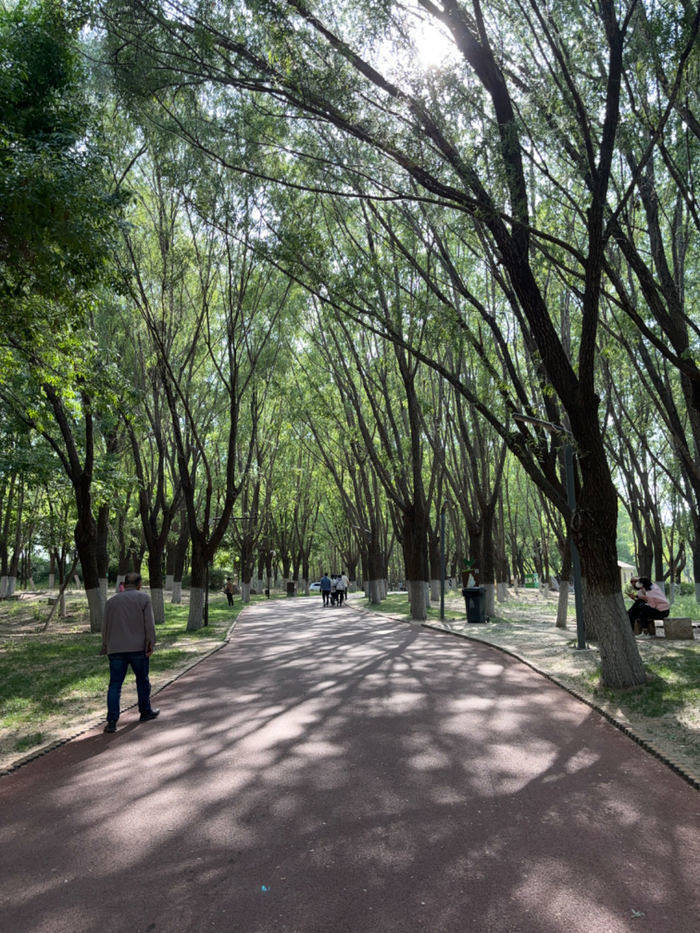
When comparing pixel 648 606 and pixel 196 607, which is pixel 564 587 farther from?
pixel 196 607

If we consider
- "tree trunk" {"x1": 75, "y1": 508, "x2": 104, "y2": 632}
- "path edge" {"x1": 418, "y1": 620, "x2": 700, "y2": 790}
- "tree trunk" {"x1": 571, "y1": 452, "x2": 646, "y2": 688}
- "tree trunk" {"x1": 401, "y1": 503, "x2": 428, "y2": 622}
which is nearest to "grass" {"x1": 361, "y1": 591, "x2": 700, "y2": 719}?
"path edge" {"x1": 418, "y1": 620, "x2": 700, "y2": 790}

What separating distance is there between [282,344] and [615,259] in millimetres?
11742

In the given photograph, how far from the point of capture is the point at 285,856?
3838 mm

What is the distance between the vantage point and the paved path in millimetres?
3240

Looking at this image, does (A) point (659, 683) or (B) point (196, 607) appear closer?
(A) point (659, 683)

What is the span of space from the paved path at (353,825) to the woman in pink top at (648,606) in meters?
7.10

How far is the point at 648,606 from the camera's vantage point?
558 inches

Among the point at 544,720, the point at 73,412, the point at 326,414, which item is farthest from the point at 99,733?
the point at 326,414

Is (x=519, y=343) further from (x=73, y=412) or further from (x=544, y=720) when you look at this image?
(x=544, y=720)

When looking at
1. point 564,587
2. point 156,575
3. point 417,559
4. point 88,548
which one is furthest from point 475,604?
point 88,548

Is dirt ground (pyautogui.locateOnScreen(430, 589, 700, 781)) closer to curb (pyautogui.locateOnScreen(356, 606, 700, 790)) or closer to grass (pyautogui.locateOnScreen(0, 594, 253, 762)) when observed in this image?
curb (pyautogui.locateOnScreen(356, 606, 700, 790))

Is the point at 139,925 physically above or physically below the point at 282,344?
below

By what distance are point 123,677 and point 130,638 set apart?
439 millimetres

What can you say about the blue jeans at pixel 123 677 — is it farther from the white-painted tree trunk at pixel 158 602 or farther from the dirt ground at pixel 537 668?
the white-painted tree trunk at pixel 158 602
